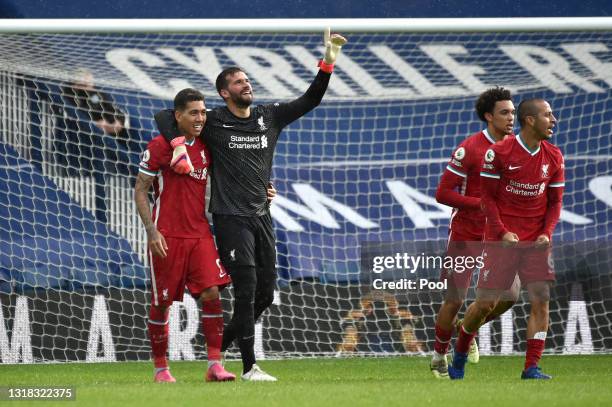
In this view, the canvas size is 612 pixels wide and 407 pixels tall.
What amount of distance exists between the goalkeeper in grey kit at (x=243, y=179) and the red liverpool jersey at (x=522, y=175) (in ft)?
3.72

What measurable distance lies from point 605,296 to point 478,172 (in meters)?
2.54

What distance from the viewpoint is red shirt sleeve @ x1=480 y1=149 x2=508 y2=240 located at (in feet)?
23.1

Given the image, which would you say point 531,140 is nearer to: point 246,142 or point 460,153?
point 460,153

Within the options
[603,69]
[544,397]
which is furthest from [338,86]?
[544,397]

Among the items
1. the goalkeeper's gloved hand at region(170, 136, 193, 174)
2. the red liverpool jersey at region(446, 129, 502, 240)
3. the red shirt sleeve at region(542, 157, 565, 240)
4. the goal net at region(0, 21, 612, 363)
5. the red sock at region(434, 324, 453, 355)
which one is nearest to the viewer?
the goalkeeper's gloved hand at region(170, 136, 193, 174)

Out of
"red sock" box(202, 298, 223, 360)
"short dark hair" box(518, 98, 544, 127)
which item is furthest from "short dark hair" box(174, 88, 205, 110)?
"short dark hair" box(518, 98, 544, 127)

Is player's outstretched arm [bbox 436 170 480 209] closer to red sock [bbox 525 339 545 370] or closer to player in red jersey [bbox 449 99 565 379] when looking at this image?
player in red jersey [bbox 449 99 565 379]

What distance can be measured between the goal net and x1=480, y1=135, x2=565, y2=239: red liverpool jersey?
2.02 metres

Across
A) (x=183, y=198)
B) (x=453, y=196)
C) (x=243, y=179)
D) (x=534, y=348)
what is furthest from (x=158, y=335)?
(x=534, y=348)

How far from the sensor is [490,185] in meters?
7.09

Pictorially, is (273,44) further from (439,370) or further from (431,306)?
(439,370)

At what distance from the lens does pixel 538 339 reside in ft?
23.0

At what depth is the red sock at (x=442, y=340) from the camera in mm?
7672

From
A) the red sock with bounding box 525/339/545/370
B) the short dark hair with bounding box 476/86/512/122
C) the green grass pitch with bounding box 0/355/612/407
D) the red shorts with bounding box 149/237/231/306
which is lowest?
the green grass pitch with bounding box 0/355/612/407
